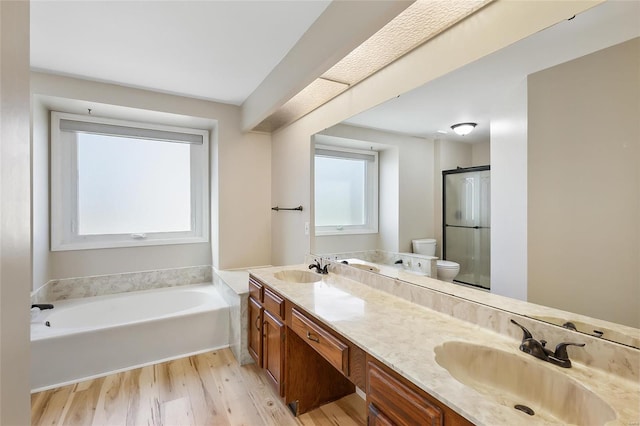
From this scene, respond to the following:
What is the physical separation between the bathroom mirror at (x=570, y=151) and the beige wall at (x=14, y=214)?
1.54 meters

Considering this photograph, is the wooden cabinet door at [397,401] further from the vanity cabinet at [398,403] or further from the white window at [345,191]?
the white window at [345,191]

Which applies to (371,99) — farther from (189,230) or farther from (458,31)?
(189,230)

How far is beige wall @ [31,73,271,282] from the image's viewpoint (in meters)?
2.68

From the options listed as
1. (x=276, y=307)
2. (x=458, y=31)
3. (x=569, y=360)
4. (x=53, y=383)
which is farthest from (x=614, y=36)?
(x=53, y=383)

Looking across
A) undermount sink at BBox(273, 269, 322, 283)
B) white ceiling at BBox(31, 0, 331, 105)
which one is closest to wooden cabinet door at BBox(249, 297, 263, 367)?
undermount sink at BBox(273, 269, 322, 283)

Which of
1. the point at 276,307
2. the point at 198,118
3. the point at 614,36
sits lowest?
the point at 276,307

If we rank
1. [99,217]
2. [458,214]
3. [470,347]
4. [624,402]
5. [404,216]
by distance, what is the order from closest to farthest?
[624,402], [470,347], [458,214], [404,216], [99,217]

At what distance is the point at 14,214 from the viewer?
0.58m

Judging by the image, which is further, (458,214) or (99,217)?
(99,217)

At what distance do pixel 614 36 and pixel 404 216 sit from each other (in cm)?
119

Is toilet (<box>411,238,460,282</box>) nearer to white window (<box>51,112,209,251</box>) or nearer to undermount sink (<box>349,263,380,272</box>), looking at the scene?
undermount sink (<box>349,263,380,272</box>)

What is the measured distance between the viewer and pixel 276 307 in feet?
6.59

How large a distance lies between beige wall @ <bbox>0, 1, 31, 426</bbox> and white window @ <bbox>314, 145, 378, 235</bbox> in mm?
1788

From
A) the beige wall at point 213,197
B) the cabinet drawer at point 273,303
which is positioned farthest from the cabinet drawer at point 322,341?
the beige wall at point 213,197
